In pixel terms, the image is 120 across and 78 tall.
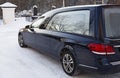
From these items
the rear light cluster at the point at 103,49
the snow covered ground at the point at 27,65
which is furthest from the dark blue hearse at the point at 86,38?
the snow covered ground at the point at 27,65

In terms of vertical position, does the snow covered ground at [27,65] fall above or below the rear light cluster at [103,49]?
below

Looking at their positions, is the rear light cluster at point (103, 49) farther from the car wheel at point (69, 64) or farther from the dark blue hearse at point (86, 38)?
the car wheel at point (69, 64)

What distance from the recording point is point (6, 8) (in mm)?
17766

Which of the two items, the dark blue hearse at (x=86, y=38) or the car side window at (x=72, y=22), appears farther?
the car side window at (x=72, y=22)

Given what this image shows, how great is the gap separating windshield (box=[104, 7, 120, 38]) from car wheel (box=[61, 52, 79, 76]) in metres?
0.98

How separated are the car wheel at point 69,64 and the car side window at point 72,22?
0.52 meters

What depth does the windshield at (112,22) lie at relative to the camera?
197 inches

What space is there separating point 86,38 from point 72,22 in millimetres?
734

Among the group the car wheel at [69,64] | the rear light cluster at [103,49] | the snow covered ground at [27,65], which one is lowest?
the snow covered ground at [27,65]

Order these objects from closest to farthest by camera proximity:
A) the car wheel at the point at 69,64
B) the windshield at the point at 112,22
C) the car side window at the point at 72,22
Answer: the windshield at the point at 112,22, the car side window at the point at 72,22, the car wheel at the point at 69,64

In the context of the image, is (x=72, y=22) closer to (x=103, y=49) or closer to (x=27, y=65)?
(x=103, y=49)

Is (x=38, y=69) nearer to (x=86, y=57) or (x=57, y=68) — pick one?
(x=57, y=68)

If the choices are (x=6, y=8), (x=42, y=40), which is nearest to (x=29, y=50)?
(x=42, y=40)

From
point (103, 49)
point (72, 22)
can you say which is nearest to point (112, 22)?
point (103, 49)
